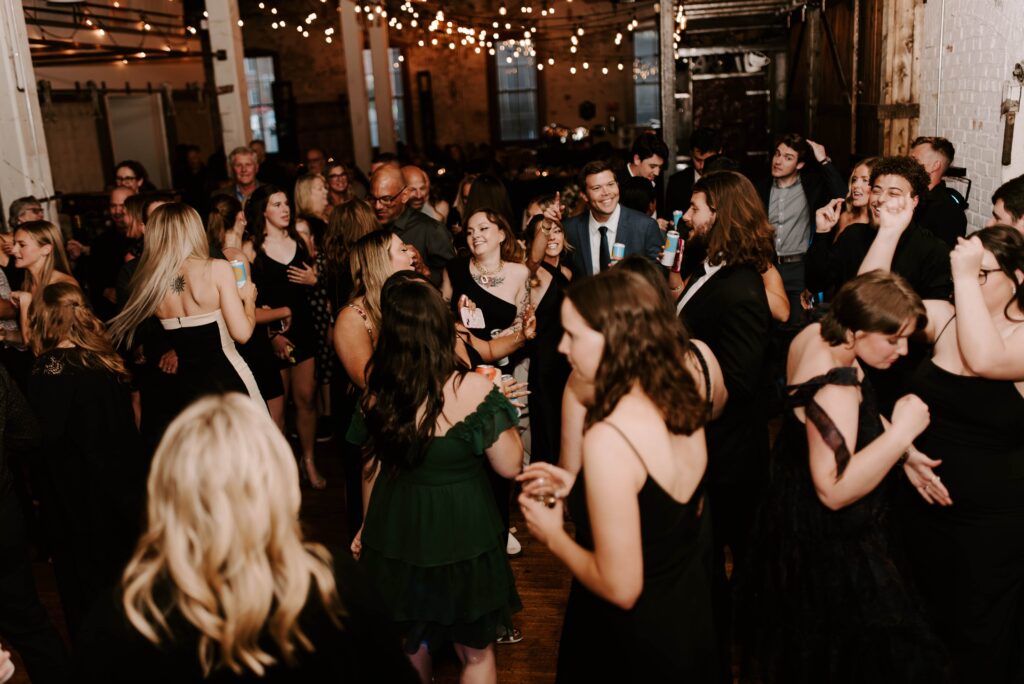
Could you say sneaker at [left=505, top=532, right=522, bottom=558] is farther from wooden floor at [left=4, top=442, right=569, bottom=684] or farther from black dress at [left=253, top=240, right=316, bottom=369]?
black dress at [left=253, top=240, right=316, bottom=369]

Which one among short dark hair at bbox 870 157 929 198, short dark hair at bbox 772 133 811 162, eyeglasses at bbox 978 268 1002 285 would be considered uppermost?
short dark hair at bbox 772 133 811 162

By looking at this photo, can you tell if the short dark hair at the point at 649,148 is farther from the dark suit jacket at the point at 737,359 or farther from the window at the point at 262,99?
the window at the point at 262,99

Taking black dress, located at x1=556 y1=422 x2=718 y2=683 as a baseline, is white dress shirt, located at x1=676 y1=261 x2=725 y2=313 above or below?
above

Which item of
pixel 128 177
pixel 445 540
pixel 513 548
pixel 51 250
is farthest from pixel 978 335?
pixel 128 177

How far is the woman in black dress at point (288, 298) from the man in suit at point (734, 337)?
2.46 meters

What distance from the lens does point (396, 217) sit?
184 inches

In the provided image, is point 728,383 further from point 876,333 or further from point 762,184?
point 762,184

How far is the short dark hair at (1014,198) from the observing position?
9.46 feet

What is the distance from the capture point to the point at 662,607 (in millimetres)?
1765

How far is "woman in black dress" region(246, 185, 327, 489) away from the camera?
4578 millimetres

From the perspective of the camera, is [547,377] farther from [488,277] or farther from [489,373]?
[489,373]

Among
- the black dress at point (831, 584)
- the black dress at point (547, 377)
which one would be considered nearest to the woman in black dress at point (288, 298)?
the black dress at point (547, 377)

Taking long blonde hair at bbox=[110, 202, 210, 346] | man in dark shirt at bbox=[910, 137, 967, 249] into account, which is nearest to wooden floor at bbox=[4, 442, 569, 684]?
long blonde hair at bbox=[110, 202, 210, 346]

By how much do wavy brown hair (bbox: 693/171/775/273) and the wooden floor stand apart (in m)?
1.52
